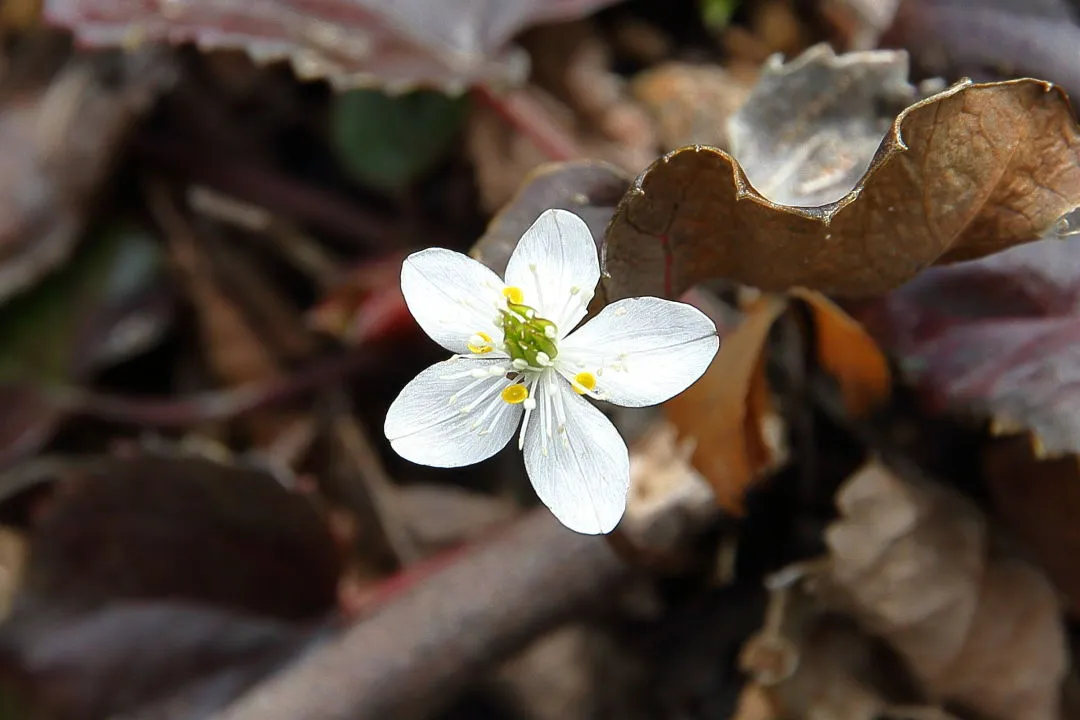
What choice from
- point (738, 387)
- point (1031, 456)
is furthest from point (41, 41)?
point (1031, 456)

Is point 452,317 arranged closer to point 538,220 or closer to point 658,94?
point 538,220

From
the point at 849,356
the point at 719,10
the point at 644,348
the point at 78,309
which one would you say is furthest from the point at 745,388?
the point at 78,309

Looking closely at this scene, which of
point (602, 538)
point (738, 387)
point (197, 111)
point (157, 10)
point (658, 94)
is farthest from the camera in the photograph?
point (197, 111)

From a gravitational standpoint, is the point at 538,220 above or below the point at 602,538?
above

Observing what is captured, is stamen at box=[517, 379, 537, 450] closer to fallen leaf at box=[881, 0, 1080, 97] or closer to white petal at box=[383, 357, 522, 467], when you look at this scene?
white petal at box=[383, 357, 522, 467]

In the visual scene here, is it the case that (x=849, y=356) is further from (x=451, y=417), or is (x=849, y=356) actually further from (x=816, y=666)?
(x=451, y=417)

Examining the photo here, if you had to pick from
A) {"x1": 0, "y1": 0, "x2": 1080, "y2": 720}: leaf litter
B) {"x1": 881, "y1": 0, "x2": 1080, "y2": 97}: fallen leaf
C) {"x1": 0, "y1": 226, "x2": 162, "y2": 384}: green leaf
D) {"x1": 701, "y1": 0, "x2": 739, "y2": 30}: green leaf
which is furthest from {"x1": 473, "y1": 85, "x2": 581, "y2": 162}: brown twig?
{"x1": 0, "y1": 226, "x2": 162, "y2": 384}: green leaf
